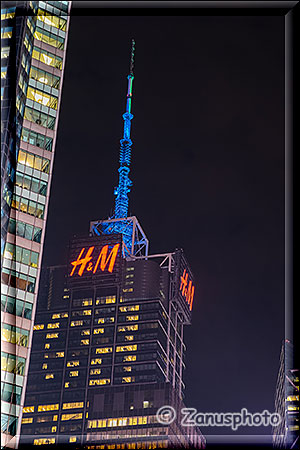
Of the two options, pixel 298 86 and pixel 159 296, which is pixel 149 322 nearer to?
pixel 159 296

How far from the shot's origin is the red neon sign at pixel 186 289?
140 meters

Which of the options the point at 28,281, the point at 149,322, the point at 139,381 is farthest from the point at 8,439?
the point at 149,322

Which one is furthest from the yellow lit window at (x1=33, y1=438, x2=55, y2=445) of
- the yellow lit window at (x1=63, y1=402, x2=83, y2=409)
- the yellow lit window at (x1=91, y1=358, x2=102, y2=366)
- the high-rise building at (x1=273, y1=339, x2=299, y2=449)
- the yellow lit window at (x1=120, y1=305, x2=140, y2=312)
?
the high-rise building at (x1=273, y1=339, x2=299, y2=449)

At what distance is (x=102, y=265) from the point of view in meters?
139

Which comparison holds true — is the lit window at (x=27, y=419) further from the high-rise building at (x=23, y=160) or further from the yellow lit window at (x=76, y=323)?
the high-rise building at (x=23, y=160)

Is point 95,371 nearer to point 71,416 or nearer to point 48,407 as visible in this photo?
point 71,416

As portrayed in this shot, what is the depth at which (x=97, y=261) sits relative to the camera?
13825cm

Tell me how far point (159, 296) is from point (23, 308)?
9376 cm

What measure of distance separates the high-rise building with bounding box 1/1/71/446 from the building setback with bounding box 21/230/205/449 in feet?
216

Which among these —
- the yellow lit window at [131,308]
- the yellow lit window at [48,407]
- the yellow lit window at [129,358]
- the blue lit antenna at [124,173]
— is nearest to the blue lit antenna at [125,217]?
the blue lit antenna at [124,173]

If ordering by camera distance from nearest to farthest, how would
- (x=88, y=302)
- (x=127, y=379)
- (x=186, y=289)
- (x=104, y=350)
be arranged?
(x=127, y=379) → (x=104, y=350) → (x=88, y=302) → (x=186, y=289)

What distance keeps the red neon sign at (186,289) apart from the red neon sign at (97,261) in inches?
475

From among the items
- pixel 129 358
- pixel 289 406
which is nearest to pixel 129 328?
pixel 129 358

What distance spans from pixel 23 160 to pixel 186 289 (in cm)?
A: 9868
